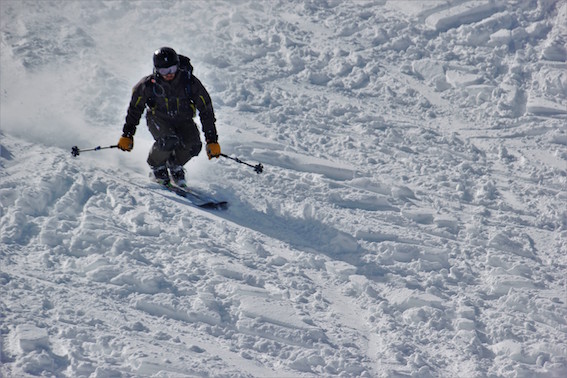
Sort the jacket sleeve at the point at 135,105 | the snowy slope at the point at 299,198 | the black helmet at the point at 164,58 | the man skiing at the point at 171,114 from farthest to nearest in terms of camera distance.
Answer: the jacket sleeve at the point at 135,105, the man skiing at the point at 171,114, the black helmet at the point at 164,58, the snowy slope at the point at 299,198

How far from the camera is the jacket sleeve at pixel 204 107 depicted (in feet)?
23.9

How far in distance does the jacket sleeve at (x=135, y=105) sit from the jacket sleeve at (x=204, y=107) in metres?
0.57

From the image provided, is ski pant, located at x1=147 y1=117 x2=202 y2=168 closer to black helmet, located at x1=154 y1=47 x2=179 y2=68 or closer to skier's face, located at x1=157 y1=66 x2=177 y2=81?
skier's face, located at x1=157 y1=66 x2=177 y2=81

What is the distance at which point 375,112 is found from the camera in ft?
32.8

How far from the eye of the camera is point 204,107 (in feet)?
24.2

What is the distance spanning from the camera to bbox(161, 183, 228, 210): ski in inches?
302

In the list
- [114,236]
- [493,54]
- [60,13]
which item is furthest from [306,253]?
[60,13]

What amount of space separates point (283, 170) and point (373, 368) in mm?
3548

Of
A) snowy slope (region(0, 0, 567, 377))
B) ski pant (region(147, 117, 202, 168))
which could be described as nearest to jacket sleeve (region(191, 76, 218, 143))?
ski pant (region(147, 117, 202, 168))

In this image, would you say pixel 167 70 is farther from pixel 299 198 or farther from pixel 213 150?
pixel 299 198

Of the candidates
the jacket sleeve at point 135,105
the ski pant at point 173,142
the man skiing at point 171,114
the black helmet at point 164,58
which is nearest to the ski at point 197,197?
the man skiing at point 171,114

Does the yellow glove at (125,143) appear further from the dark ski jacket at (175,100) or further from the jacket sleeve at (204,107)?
the jacket sleeve at (204,107)

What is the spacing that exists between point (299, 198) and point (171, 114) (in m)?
1.94

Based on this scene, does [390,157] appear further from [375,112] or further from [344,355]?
[344,355]
